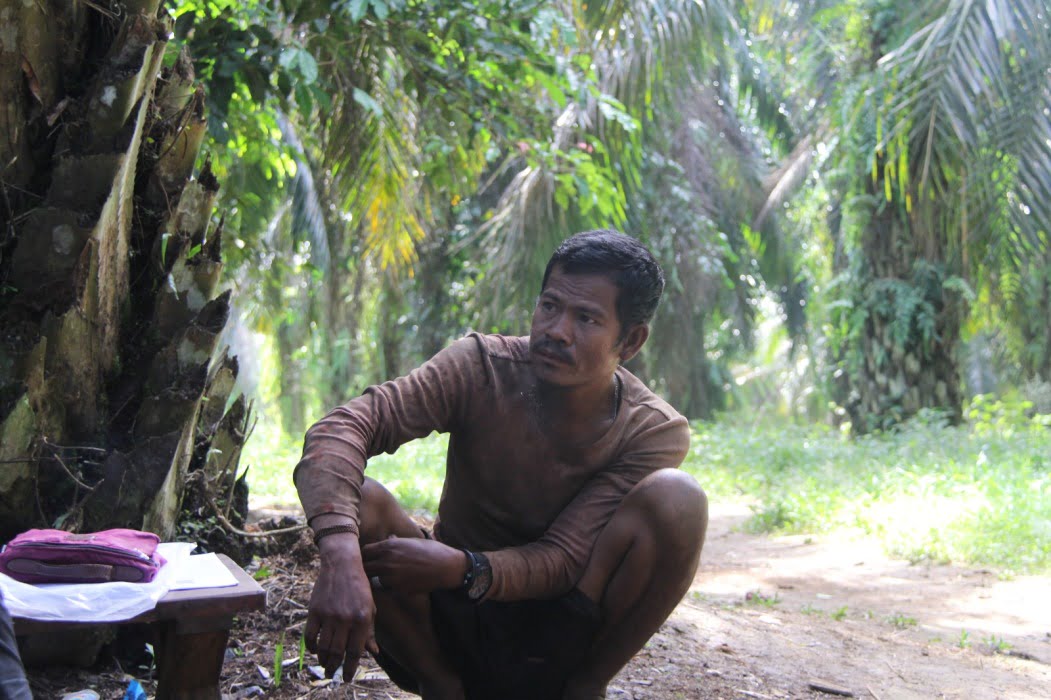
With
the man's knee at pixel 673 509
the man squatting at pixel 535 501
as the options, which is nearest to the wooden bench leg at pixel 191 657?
the man squatting at pixel 535 501

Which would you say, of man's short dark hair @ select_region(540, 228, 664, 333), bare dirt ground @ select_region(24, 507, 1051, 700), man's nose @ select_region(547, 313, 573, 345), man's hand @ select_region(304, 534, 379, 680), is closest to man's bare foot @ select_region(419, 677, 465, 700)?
bare dirt ground @ select_region(24, 507, 1051, 700)

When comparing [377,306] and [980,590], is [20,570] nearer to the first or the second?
[980,590]

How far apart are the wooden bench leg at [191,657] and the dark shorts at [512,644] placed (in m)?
0.61

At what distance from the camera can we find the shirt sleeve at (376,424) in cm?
229

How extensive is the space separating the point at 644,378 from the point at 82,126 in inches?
431

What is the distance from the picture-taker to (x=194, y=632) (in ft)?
6.64

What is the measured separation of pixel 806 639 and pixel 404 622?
221 centimetres

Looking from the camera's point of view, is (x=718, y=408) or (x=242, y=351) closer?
(x=718, y=408)

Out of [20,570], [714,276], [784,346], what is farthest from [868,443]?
[784,346]

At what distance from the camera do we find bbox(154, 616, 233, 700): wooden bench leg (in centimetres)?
204

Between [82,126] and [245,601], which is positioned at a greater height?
[82,126]

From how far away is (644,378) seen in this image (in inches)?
529

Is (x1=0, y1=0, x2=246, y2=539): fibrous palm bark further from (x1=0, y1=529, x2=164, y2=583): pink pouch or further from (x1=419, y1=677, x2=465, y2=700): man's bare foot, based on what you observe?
(x1=419, y1=677, x2=465, y2=700): man's bare foot

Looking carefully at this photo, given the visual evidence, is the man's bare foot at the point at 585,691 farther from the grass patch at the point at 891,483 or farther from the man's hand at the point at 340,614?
the grass patch at the point at 891,483
